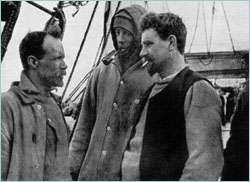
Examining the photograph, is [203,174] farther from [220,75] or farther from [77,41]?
[77,41]

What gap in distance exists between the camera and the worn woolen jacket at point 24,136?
1.83m

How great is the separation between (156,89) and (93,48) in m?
0.66

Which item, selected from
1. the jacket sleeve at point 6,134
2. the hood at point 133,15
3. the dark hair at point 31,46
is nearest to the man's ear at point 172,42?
the hood at point 133,15

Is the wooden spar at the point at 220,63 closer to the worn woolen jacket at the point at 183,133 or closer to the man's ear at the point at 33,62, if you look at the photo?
the worn woolen jacket at the point at 183,133

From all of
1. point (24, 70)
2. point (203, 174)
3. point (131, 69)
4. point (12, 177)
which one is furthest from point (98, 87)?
point (203, 174)

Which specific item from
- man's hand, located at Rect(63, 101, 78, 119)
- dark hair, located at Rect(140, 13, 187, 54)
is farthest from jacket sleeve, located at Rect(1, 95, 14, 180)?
dark hair, located at Rect(140, 13, 187, 54)

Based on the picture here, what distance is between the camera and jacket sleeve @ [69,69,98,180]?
2.05 metres

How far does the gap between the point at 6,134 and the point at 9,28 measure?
69 cm

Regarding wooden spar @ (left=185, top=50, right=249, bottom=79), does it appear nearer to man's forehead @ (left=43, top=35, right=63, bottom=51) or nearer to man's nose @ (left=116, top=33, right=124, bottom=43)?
man's nose @ (left=116, top=33, right=124, bottom=43)

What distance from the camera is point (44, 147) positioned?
1.91 m

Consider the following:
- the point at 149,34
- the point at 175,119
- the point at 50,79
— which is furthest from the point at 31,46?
the point at 175,119

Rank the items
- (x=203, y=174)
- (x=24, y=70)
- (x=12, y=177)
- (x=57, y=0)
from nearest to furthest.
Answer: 1. (x=203, y=174)
2. (x=12, y=177)
3. (x=24, y=70)
4. (x=57, y=0)

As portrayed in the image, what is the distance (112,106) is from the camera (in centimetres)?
203

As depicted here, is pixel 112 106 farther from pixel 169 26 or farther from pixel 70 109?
pixel 169 26
